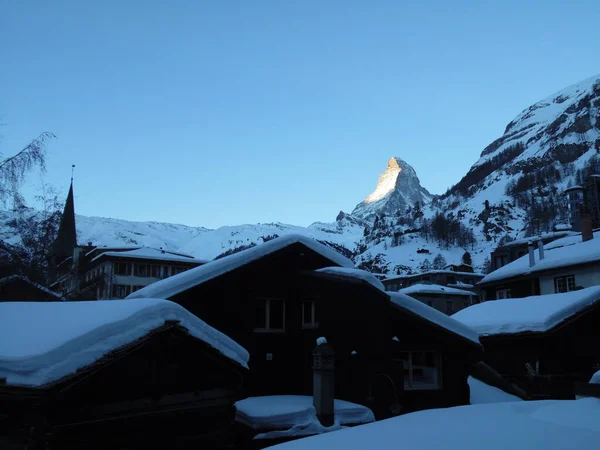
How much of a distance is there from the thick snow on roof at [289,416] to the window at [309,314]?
374cm

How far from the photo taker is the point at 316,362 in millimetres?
16328

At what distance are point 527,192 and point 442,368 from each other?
16303 cm

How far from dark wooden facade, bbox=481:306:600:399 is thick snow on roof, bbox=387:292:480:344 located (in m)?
5.06

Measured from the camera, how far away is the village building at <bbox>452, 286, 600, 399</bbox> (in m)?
22.9

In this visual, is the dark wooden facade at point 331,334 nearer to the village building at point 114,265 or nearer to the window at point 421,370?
the window at point 421,370

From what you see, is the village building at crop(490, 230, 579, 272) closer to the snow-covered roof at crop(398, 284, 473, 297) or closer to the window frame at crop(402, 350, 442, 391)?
the snow-covered roof at crop(398, 284, 473, 297)

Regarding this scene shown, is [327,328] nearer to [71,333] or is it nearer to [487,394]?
[487,394]

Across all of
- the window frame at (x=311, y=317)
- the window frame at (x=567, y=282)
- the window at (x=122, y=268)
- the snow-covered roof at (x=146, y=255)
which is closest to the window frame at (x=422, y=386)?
the window frame at (x=311, y=317)

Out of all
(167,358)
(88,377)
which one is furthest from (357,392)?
(88,377)

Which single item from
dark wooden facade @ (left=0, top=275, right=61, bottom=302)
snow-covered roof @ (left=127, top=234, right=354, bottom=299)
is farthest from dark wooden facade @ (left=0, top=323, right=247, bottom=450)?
dark wooden facade @ (left=0, top=275, right=61, bottom=302)

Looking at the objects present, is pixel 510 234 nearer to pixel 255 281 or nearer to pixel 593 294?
pixel 593 294

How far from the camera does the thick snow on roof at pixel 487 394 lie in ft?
72.3

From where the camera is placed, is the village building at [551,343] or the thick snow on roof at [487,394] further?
the village building at [551,343]

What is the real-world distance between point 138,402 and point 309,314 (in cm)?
1116
